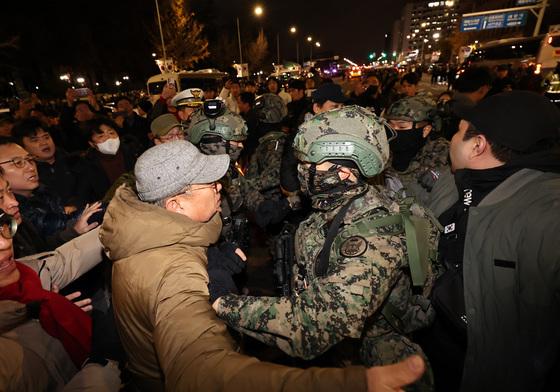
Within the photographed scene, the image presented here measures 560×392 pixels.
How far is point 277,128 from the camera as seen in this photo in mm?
Answer: 5125

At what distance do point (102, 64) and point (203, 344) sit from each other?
1836 inches

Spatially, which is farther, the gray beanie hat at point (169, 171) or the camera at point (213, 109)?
the camera at point (213, 109)

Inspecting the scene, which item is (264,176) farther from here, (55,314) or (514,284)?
(514,284)

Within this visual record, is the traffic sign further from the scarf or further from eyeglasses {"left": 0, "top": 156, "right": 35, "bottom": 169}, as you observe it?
the scarf

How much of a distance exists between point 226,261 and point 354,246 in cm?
82

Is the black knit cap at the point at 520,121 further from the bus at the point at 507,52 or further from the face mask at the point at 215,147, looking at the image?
the bus at the point at 507,52

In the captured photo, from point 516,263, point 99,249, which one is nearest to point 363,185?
point 516,263

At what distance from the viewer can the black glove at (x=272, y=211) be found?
3.68m

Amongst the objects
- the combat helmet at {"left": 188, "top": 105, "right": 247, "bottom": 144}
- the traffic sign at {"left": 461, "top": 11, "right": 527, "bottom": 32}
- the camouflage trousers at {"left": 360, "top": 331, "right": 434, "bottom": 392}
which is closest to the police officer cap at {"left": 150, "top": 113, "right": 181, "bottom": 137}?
the combat helmet at {"left": 188, "top": 105, "right": 247, "bottom": 144}

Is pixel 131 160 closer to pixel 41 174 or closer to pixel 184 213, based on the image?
pixel 41 174

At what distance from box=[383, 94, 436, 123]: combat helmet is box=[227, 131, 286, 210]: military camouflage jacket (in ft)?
5.08

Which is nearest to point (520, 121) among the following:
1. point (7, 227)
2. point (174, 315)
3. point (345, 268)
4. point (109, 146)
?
point (345, 268)

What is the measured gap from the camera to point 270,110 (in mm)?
5207

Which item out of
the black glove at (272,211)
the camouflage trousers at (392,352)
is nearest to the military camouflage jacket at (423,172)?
the black glove at (272,211)
